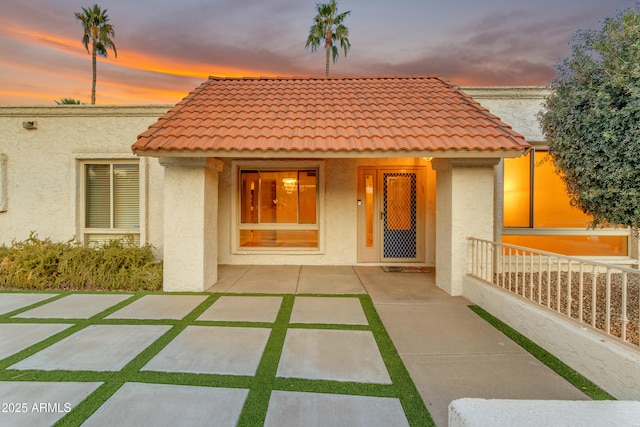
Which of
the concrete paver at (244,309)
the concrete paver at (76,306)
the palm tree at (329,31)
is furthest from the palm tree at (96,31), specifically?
the concrete paver at (244,309)

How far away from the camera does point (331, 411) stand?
2551 mm

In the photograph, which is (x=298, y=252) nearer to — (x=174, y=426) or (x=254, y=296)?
(x=254, y=296)

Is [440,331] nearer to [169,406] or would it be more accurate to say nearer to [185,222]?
[169,406]

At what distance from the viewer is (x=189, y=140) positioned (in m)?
5.65

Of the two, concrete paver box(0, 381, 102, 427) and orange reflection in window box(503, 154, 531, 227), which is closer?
concrete paver box(0, 381, 102, 427)

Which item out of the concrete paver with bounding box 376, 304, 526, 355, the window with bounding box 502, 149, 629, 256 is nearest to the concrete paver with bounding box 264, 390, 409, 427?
the concrete paver with bounding box 376, 304, 526, 355

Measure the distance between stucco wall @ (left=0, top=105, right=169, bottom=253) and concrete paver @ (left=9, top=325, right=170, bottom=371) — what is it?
4.36 meters

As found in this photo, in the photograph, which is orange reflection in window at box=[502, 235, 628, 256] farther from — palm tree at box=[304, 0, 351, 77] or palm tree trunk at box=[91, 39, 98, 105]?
palm tree trunk at box=[91, 39, 98, 105]

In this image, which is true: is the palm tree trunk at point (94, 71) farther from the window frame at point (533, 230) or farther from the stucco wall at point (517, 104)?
the window frame at point (533, 230)

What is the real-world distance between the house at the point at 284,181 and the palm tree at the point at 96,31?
20438 mm

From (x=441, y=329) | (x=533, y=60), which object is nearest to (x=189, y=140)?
(x=441, y=329)

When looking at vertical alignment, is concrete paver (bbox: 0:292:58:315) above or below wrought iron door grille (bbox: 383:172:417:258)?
below

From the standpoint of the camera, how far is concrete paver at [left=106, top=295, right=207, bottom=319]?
4.76 metres

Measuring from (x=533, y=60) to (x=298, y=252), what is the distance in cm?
1167
